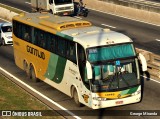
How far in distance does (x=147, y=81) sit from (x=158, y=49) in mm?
9192

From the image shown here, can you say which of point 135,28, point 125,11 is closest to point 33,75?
point 135,28

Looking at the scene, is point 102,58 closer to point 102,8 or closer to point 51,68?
point 51,68

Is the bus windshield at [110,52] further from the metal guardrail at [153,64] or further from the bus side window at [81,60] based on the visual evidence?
the metal guardrail at [153,64]

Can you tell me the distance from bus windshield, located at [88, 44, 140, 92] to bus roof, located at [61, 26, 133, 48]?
0.75ft

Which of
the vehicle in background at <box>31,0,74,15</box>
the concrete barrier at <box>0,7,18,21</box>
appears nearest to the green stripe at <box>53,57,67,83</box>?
the vehicle in background at <box>31,0,74,15</box>

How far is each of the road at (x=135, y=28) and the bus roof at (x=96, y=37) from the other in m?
11.9

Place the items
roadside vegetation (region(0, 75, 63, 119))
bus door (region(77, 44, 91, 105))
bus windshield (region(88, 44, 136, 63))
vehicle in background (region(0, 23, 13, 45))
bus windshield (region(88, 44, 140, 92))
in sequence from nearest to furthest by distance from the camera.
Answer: bus windshield (region(88, 44, 140, 92)) < bus windshield (region(88, 44, 136, 63)) < bus door (region(77, 44, 91, 105)) < roadside vegetation (region(0, 75, 63, 119)) < vehicle in background (region(0, 23, 13, 45))

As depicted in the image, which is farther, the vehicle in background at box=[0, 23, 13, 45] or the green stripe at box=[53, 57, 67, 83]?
the vehicle in background at box=[0, 23, 13, 45]

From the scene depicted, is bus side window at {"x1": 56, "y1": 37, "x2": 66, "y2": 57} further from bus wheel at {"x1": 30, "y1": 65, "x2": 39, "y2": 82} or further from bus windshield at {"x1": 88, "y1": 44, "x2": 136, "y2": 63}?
bus wheel at {"x1": 30, "y1": 65, "x2": 39, "y2": 82}

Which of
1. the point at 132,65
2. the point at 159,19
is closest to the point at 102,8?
the point at 159,19

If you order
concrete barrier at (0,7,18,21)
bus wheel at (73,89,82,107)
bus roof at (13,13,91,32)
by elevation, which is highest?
bus roof at (13,13,91,32)

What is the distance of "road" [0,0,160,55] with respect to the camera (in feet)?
107

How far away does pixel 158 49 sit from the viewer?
31.0 metres

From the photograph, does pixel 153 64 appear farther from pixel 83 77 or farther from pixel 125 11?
pixel 125 11
